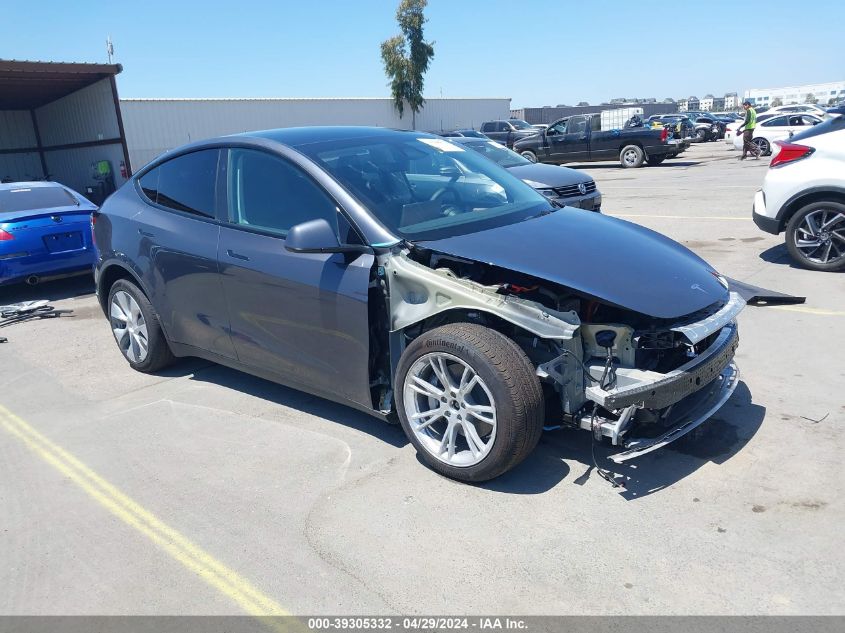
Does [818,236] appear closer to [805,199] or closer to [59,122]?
[805,199]

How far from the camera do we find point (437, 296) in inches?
136

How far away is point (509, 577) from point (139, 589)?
152 centimetres

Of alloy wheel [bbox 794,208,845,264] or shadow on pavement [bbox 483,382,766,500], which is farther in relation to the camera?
alloy wheel [bbox 794,208,845,264]

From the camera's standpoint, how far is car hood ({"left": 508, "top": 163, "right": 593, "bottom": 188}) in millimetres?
9656

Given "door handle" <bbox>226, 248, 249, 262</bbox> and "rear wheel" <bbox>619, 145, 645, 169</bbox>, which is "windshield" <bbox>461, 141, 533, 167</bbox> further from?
"rear wheel" <bbox>619, 145, 645, 169</bbox>

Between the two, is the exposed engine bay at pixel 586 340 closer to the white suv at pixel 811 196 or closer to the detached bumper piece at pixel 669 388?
the detached bumper piece at pixel 669 388

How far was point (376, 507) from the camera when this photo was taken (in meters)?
3.35

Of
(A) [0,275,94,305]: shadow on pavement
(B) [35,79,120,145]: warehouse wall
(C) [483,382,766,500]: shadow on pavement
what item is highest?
(B) [35,79,120,145]: warehouse wall

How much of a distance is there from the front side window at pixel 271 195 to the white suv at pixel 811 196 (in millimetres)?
5551

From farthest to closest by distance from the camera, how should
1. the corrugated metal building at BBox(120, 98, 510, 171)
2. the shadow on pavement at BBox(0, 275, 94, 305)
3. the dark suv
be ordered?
the dark suv → the corrugated metal building at BBox(120, 98, 510, 171) → the shadow on pavement at BBox(0, 275, 94, 305)

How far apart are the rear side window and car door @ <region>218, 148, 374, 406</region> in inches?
7.6

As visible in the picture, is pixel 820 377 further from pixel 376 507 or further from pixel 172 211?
pixel 172 211

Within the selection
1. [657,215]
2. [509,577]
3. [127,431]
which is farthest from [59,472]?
[657,215]

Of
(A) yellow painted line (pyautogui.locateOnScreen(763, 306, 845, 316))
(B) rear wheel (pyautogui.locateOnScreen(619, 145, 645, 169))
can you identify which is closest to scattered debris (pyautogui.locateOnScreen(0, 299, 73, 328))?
(A) yellow painted line (pyautogui.locateOnScreen(763, 306, 845, 316))
